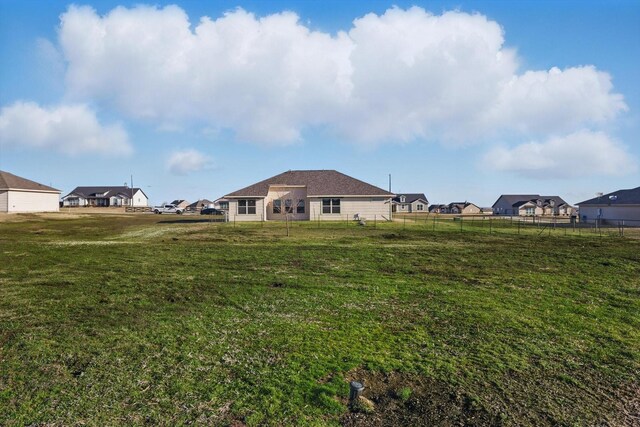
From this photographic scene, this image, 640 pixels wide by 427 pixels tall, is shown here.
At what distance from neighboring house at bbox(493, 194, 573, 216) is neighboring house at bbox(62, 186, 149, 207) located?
302 ft

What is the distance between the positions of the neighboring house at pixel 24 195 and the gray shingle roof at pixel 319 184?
3416 centimetres

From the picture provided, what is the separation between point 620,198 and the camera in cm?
5166

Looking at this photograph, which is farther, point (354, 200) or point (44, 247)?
point (354, 200)

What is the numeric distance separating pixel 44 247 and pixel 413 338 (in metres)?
21.3

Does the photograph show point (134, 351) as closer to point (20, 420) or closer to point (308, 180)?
point (20, 420)

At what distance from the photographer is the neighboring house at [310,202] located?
141 ft

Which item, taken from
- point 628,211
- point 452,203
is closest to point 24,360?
point 628,211

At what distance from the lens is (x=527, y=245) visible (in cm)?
2302

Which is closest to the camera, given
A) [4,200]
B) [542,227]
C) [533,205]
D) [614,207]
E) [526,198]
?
[542,227]

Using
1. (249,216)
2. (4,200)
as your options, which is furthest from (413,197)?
(4,200)

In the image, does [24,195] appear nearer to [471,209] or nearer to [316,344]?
[316,344]

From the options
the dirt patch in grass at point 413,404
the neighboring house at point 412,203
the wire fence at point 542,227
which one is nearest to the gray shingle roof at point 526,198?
the neighboring house at point 412,203

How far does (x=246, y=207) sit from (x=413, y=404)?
38.4m

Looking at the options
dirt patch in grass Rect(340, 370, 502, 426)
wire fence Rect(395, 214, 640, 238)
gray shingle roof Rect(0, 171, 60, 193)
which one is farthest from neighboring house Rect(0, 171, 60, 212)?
dirt patch in grass Rect(340, 370, 502, 426)
